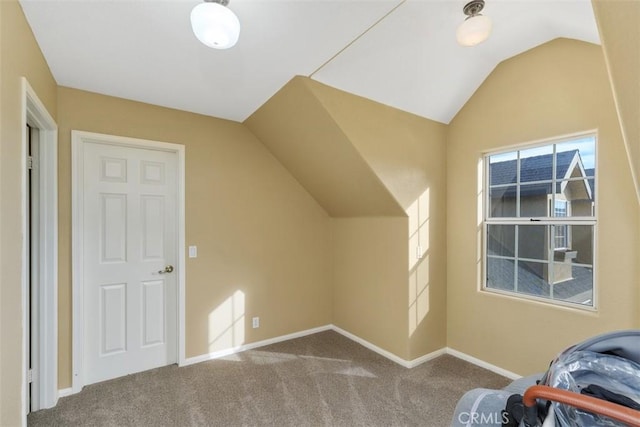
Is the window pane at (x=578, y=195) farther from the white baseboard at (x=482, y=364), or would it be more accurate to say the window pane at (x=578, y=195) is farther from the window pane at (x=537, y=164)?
the white baseboard at (x=482, y=364)

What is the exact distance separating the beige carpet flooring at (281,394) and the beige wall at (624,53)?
2040 millimetres

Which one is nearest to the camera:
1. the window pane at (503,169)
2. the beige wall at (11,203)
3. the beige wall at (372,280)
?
the beige wall at (11,203)

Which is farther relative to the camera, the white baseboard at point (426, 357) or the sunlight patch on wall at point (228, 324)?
the sunlight patch on wall at point (228, 324)

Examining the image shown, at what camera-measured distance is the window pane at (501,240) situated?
2.69 meters

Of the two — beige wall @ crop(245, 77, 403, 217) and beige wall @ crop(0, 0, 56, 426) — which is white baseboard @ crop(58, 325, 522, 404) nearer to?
beige wall @ crop(0, 0, 56, 426)

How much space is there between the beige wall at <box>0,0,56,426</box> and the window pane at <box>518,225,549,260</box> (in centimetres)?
341

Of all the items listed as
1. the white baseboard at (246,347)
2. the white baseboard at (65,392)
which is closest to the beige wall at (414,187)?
the white baseboard at (246,347)

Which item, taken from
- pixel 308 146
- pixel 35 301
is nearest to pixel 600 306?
pixel 308 146

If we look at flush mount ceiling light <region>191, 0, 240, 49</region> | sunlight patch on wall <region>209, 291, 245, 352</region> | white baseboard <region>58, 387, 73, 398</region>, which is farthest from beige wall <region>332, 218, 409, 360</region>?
white baseboard <region>58, 387, 73, 398</region>

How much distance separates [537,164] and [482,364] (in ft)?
6.16

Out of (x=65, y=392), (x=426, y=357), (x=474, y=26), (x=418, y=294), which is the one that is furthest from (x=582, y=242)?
(x=65, y=392)

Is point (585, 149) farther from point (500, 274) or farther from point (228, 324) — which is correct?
point (228, 324)

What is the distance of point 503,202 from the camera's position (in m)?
2.76

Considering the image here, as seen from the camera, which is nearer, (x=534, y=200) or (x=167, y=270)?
(x=534, y=200)
